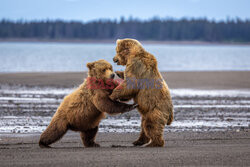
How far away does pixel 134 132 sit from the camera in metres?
9.66

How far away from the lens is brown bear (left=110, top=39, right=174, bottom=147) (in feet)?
23.6

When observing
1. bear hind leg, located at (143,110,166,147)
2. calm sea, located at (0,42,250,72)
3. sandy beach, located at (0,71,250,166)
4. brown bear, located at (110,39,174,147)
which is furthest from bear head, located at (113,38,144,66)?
calm sea, located at (0,42,250,72)

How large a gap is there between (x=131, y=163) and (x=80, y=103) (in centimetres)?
194

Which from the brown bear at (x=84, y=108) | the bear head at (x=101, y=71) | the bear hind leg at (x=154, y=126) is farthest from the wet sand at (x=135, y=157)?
the bear head at (x=101, y=71)

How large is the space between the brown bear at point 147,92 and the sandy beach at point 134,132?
34cm

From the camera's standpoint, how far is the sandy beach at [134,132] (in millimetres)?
6094

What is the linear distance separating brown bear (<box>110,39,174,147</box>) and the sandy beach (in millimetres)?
345

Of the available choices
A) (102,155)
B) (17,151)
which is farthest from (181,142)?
(17,151)

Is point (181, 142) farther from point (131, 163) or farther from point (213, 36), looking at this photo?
point (213, 36)

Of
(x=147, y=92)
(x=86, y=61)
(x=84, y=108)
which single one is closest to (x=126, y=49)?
(x=147, y=92)

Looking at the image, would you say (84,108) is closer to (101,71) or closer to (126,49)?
(101,71)

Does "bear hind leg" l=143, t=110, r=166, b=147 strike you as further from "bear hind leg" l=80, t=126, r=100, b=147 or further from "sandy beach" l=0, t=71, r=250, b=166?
"bear hind leg" l=80, t=126, r=100, b=147

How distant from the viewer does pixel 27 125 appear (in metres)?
10.2

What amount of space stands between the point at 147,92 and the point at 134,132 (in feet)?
8.50
